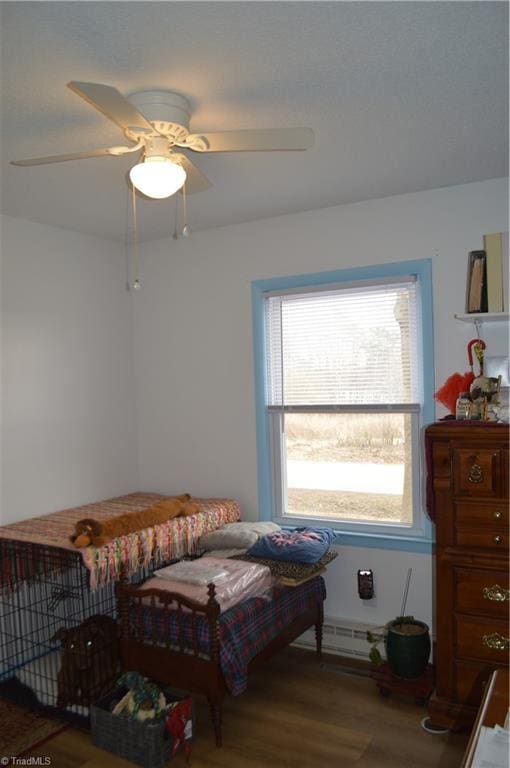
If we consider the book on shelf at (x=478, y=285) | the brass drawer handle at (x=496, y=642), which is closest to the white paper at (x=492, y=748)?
the brass drawer handle at (x=496, y=642)

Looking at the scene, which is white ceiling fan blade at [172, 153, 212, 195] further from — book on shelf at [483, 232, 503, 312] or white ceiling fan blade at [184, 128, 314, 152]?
book on shelf at [483, 232, 503, 312]

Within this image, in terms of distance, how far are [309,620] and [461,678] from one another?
92cm

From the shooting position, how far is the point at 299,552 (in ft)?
10.2

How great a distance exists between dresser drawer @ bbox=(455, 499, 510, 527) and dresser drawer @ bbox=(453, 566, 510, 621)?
21 cm

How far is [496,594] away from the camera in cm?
258

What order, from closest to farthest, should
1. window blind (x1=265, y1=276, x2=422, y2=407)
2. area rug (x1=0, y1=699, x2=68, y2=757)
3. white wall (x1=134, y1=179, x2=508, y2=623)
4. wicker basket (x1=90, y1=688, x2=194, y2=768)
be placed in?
wicker basket (x1=90, y1=688, x2=194, y2=768) < area rug (x1=0, y1=699, x2=68, y2=757) < white wall (x1=134, y1=179, x2=508, y2=623) < window blind (x1=265, y1=276, x2=422, y2=407)

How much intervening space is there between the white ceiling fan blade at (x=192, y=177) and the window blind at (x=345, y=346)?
51.0 inches

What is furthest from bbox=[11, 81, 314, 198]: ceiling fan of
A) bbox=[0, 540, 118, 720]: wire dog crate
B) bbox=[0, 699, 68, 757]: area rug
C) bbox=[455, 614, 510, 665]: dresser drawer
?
bbox=[0, 699, 68, 757]: area rug

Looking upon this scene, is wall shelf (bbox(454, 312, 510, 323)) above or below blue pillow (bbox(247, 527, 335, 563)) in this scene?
above

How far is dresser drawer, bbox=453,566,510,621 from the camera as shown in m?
2.57

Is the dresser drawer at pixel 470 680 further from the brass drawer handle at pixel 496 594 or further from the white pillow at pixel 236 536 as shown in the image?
the white pillow at pixel 236 536

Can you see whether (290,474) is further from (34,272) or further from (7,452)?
(34,272)

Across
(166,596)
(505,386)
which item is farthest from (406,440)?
(166,596)

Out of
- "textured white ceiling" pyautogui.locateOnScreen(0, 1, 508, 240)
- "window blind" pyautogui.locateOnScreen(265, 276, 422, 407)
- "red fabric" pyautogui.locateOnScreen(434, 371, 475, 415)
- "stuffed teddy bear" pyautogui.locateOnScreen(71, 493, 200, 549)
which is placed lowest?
"stuffed teddy bear" pyautogui.locateOnScreen(71, 493, 200, 549)
